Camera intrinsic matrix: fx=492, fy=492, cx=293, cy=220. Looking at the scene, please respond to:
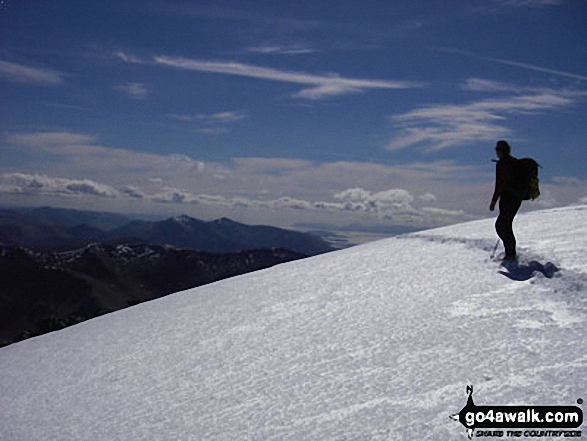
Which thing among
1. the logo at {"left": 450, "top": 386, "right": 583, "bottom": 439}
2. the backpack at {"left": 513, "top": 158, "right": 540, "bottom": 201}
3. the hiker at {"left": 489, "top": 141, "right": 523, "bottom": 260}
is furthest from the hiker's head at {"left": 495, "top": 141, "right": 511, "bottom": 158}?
the logo at {"left": 450, "top": 386, "right": 583, "bottom": 439}

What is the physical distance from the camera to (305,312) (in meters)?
10.7

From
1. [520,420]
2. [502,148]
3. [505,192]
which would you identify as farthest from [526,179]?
[520,420]

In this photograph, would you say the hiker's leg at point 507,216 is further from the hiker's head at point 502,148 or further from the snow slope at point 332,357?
the hiker's head at point 502,148

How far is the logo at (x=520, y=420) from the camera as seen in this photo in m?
5.30

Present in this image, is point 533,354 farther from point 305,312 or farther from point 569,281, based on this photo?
point 305,312

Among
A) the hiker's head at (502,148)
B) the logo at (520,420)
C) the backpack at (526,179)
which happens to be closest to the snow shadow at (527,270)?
the backpack at (526,179)

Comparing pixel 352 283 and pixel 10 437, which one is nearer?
pixel 10 437

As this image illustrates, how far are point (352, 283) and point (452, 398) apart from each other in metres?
6.37

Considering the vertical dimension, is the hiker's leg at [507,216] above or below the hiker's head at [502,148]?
below

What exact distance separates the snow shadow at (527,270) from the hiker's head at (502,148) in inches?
99.7

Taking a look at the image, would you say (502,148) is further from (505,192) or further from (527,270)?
(527,270)

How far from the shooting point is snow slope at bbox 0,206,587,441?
632 cm

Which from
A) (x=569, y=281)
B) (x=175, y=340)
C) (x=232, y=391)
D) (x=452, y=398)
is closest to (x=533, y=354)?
(x=452, y=398)

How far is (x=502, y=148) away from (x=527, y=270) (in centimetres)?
271
